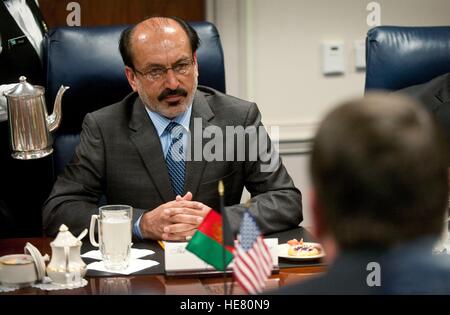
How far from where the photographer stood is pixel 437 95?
2.86m

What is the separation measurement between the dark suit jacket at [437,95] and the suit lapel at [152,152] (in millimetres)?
871

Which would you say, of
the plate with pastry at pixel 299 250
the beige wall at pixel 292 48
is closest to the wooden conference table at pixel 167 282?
the plate with pastry at pixel 299 250

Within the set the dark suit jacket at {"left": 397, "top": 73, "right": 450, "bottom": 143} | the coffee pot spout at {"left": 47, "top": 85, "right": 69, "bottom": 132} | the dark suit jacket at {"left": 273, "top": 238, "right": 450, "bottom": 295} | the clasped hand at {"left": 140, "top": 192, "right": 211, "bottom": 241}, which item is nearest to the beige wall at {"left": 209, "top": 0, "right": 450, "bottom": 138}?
the dark suit jacket at {"left": 397, "top": 73, "right": 450, "bottom": 143}

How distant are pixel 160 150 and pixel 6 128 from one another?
0.69m

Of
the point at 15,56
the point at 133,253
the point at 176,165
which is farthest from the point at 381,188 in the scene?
the point at 15,56

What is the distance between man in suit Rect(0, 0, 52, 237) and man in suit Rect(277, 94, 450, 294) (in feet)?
6.30

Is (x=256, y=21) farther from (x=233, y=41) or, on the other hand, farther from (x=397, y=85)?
(x=397, y=85)

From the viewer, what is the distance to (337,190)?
104 cm

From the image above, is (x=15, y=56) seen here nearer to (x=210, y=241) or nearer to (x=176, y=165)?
(x=176, y=165)

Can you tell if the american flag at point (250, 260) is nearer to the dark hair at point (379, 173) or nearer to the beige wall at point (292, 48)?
the dark hair at point (379, 173)

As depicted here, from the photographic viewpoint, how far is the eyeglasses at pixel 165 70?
104 inches
